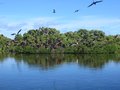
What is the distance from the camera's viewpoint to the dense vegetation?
199 feet

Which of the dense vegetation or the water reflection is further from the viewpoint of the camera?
the dense vegetation

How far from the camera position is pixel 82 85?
2455 cm

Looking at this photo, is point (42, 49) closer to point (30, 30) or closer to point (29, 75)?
point (30, 30)

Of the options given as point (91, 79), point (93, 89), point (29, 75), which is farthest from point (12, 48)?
point (93, 89)

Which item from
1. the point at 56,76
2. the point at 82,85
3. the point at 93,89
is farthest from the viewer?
the point at 56,76

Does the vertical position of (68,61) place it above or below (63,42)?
below

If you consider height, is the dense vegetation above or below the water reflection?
above

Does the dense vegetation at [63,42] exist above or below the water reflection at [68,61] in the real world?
above

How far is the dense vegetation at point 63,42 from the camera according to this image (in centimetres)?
6078

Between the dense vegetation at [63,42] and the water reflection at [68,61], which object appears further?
the dense vegetation at [63,42]

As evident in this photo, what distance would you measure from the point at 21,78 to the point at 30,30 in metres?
38.3

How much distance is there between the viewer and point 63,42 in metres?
62.1

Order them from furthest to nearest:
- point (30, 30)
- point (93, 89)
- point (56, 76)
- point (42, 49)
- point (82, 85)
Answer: point (30, 30)
point (42, 49)
point (56, 76)
point (82, 85)
point (93, 89)

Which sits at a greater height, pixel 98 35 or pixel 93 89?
pixel 98 35
